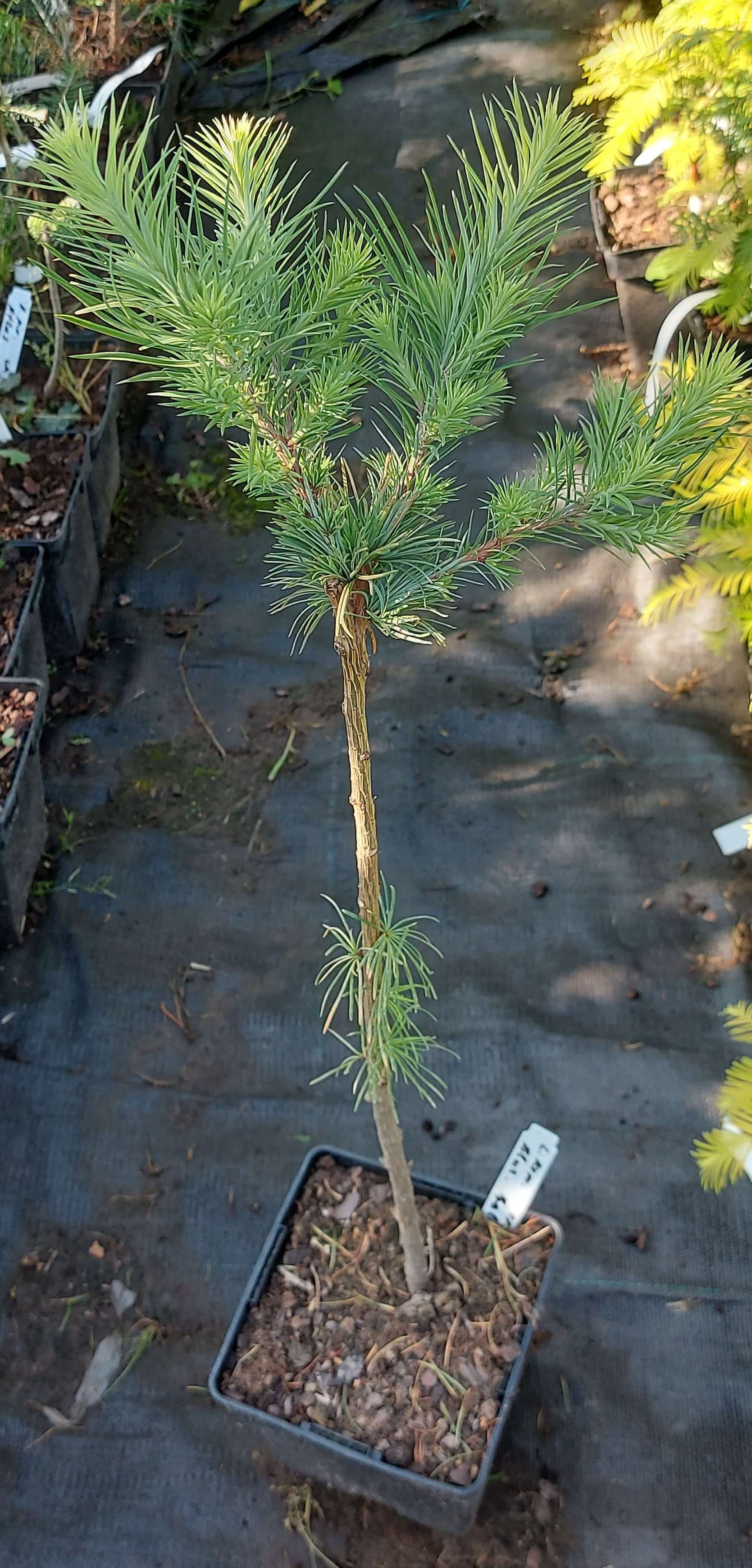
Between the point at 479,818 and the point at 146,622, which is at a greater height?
the point at 146,622

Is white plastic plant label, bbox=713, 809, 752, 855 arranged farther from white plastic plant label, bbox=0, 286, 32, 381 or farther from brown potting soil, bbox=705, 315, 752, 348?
white plastic plant label, bbox=0, 286, 32, 381

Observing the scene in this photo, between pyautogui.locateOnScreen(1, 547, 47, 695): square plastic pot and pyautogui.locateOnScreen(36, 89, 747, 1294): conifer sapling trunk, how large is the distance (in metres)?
1.67

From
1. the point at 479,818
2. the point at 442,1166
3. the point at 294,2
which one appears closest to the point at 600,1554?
the point at 442,1166

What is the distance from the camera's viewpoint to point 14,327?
2924 mm

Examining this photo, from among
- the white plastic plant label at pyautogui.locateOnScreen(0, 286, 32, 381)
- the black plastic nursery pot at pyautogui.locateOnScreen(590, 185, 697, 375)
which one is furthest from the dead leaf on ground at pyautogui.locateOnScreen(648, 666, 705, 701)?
the white plastic plant label at pyautogui.locateOnScreen(0, 286, 32, 381)

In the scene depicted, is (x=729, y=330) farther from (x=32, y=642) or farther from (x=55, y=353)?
(x=32, y=642)

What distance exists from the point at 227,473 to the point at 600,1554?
2.61 m

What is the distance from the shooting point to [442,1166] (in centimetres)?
205

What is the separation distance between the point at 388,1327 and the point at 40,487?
211cm

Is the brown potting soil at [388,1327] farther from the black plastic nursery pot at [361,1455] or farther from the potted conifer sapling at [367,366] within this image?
the potted conifer sapling at [367,366]

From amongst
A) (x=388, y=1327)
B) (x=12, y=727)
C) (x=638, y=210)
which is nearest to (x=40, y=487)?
(x=12, y=727)

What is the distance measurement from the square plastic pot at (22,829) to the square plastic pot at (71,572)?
0.34 m

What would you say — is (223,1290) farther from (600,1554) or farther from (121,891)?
(121,891)

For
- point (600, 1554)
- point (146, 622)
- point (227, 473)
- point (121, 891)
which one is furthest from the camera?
point (227, 473)
